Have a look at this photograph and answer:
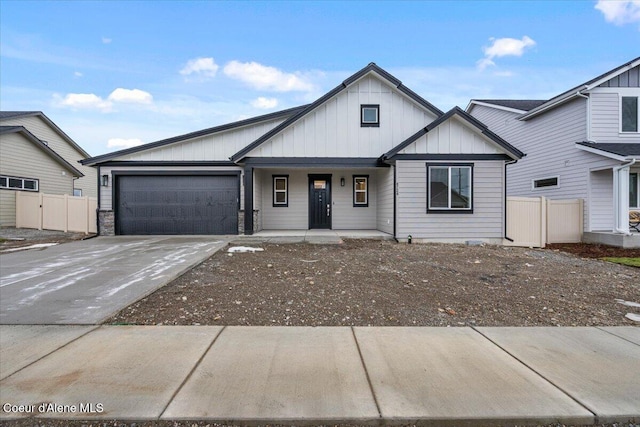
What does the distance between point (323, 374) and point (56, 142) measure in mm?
28472

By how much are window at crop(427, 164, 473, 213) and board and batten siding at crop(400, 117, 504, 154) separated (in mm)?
579

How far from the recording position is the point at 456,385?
2.74 metres

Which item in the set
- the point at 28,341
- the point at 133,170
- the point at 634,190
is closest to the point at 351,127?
the point at 133,170

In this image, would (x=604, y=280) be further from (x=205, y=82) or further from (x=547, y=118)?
(x=205, y=82)

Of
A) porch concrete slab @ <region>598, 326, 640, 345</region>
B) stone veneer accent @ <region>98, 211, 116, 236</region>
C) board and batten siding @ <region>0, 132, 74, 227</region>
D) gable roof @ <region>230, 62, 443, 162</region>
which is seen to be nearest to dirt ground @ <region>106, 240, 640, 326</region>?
porch concrete slab @ <region>598, 326, 640, 345</region>

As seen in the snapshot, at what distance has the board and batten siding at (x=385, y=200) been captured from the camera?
12.1 m

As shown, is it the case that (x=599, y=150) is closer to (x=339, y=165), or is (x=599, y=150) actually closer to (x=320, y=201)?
(x=339, y=165)

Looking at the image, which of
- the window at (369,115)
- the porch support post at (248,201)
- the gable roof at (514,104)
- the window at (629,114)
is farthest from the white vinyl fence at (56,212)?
the window at (629,114)

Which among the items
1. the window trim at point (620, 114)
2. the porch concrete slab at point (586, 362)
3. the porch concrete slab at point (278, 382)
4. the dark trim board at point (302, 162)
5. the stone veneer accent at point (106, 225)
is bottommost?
the porch concrete slab at point (586, 362)

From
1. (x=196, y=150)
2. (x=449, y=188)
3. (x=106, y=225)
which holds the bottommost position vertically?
(x=106, y=225)

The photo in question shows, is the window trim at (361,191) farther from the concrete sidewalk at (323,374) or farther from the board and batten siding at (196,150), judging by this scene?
the concrete sidewalk at (323,374)

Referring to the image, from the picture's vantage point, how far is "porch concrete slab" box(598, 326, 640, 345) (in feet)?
12.2

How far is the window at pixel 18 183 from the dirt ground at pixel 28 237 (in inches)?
91.8

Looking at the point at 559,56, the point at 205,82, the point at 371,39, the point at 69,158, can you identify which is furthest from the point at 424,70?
the point at 69,158
